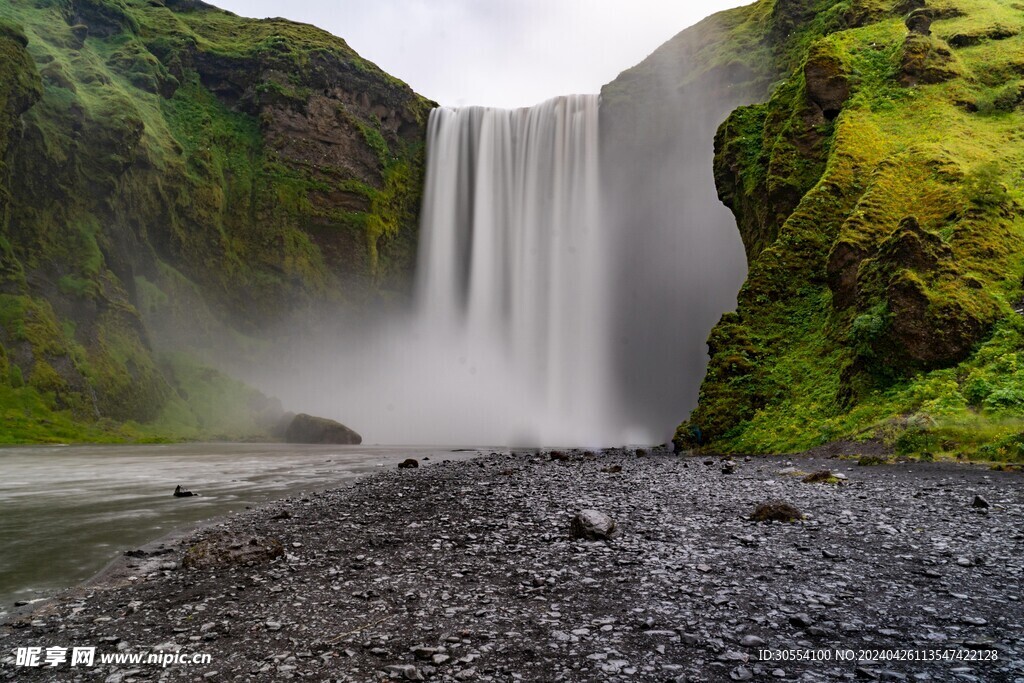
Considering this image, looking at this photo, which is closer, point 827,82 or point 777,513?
point 777,513

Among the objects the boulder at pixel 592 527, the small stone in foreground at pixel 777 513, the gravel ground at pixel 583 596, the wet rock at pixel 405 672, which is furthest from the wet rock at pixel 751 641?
the small stone in foreground at pixel 777 513

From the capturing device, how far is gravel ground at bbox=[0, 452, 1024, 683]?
4.93 meters

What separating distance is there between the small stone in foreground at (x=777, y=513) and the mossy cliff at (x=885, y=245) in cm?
690

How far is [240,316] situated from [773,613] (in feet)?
213

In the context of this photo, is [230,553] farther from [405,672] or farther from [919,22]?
[919,22]

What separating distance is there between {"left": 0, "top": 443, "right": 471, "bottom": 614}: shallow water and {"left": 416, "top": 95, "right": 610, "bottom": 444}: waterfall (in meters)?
35.1

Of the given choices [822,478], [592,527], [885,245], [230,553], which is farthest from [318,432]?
[592,527]

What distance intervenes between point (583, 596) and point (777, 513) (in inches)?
167

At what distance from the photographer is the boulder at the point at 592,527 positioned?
852 centimetres

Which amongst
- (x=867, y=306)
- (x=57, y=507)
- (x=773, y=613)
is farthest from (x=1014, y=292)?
(x=57, y=507)

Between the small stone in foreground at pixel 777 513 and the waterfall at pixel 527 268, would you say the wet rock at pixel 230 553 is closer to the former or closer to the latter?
the small stone in foreground at pixel 777 513

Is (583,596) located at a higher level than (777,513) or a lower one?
lower

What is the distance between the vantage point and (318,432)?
152ft

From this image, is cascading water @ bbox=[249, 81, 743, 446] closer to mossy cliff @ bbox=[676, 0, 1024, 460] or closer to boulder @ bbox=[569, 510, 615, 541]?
mossy cliff @ bbox=[676, 0, 1024, 460]
